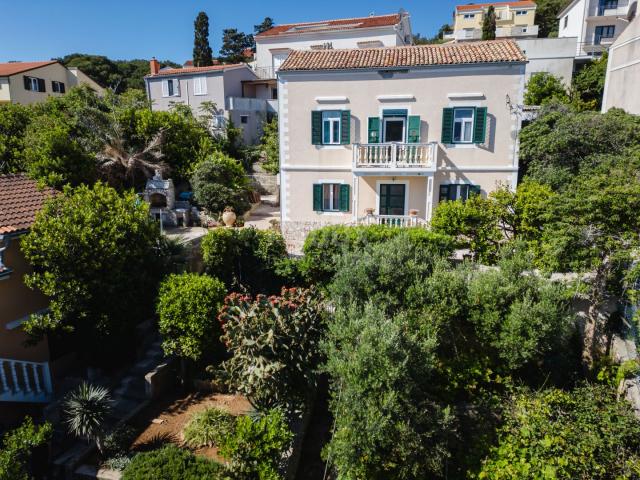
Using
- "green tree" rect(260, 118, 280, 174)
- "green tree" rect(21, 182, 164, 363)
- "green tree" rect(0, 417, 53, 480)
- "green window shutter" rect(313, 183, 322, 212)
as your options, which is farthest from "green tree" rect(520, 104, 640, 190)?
"green tree" rect(0, 417, 53, 480)

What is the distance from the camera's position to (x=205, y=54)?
179ft

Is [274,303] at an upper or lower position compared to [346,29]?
lower

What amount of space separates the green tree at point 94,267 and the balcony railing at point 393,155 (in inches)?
429

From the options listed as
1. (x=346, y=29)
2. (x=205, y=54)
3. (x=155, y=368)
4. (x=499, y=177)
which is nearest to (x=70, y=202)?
(x=155, y=368)

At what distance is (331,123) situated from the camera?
70.5 feet

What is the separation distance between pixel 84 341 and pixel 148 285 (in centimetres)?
232

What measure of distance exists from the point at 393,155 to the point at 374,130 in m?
1.75

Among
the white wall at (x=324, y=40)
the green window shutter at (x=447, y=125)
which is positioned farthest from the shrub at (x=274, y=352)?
the white wall at (x=324, y=40)

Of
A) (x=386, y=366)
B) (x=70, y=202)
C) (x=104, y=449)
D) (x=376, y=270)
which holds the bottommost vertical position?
(x=104, y=449)

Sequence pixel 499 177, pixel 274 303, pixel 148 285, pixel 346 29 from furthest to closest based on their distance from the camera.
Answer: pixel 346 29 → pixel 499 177 → pixel 148 285 → pixel 274 303

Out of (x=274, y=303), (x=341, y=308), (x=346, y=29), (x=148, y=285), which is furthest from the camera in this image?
(x=346, y=29)

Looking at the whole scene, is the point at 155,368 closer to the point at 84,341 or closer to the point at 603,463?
the point at 84,341

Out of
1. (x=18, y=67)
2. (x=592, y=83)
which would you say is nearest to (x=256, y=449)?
(x=592, y=83)

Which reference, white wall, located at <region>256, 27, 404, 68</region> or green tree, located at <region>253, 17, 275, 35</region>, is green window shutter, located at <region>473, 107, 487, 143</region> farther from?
green tree, located at <region>253, 17, 275, 35</region>
